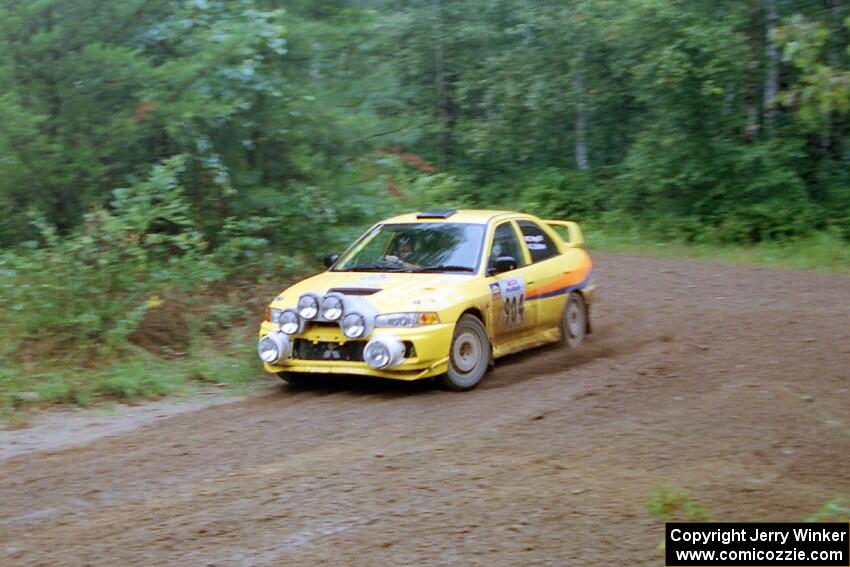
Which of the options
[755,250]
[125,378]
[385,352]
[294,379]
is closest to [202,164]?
[125,378]

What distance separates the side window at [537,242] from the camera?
11.5 metres

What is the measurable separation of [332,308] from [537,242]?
3.02 metres

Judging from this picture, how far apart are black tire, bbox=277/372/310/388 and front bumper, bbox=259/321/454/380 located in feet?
1.05

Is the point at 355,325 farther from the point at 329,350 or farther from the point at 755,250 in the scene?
the point at 755,250

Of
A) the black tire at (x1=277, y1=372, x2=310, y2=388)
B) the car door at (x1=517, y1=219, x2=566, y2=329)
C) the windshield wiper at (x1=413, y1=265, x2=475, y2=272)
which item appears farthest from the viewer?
the car door at (x1=517, y1=219, x2=566, y2=329)

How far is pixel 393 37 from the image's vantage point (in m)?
29.9

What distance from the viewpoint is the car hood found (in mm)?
9562

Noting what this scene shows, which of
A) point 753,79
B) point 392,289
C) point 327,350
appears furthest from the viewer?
point 753,79

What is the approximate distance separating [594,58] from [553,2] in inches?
72.1

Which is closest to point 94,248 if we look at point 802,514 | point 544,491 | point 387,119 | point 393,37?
point 387,119

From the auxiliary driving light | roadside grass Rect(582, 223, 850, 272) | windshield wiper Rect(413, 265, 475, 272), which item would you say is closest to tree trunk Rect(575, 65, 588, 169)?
roadside grass Rect(582, 223, 850, 272)

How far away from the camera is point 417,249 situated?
35.4 feet

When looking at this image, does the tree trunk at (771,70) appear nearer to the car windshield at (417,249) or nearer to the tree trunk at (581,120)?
the tree trunk at (581,120)

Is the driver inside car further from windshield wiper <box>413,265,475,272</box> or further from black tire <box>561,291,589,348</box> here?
black tire <box>561,291,589,348</box>
